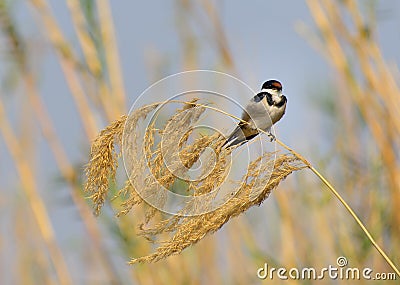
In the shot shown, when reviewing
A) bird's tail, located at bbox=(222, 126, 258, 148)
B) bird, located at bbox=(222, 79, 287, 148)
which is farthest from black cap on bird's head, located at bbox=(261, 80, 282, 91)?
bird's tail, located at bbox=(222, 126, 258, 148)

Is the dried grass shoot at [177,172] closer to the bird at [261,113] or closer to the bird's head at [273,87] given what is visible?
the bird at [261,113]

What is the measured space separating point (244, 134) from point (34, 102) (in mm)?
881

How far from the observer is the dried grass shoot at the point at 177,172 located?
81cm

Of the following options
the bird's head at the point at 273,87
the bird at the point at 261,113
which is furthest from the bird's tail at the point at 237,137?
the bird's head at the point at 273,87

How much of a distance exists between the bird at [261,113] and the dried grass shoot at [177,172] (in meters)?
0.03

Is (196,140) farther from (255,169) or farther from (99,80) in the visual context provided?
(99,80)

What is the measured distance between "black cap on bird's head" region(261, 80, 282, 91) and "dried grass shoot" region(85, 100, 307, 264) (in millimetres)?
205

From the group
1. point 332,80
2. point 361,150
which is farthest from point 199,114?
point 332,80

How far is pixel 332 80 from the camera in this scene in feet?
6.56

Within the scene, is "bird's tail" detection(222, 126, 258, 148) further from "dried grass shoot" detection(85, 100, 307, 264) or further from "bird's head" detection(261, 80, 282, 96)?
"bird's head" detection(261, 80, 282, 96)

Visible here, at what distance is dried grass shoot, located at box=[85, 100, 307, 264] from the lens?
31.9 inches

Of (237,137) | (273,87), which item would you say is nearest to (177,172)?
(237,137)

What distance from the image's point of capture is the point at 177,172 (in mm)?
855

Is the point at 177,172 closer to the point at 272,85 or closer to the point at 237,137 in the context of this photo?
the point at 237,137
